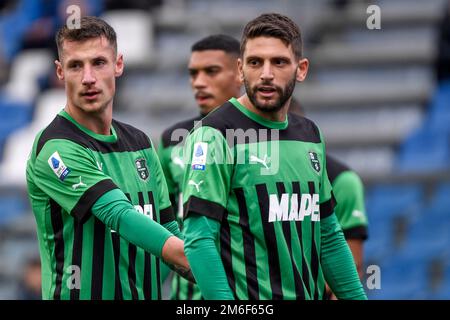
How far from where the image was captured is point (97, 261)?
555 cm

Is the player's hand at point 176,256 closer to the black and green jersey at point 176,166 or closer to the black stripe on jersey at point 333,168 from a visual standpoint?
the black and green jersey at point 176,166

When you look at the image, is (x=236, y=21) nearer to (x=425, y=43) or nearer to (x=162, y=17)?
(x=162, y=17)

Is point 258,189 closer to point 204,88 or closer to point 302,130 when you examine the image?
point 302,130

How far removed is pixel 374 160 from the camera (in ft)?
44.8

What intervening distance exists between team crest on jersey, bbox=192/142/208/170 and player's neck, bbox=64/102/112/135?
0.73 m

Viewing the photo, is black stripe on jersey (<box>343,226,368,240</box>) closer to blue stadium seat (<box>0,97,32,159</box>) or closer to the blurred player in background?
the blurred player in background

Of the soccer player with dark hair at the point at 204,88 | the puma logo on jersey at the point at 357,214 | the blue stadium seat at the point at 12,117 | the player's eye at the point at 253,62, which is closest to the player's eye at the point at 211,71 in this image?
the soccer player with dark hair at the point at 204,88

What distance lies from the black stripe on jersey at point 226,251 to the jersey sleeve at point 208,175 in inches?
3.3

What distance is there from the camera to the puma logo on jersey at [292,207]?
17.1ft

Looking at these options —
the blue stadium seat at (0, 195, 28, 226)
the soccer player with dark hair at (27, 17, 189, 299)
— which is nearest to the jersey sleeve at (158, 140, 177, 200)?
the soccer player with dark hair at (27, 17, 189, 299)

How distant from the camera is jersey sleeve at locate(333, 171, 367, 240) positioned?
749 cm

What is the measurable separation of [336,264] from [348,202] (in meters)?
1.97
